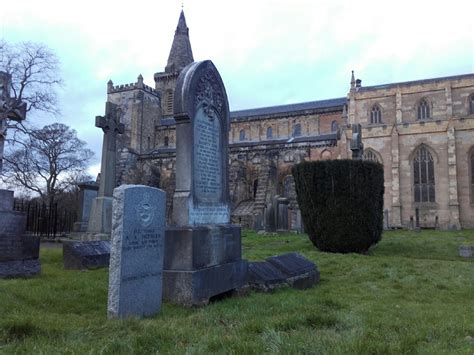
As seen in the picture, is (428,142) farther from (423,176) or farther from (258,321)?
(258,321)

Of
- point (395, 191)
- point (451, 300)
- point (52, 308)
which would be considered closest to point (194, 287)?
point (52, 308)

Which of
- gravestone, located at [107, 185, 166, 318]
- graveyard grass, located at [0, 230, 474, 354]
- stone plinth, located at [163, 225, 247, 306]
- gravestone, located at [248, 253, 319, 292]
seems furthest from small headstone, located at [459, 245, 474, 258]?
gravestone, located at [107, 185, 166, 318]

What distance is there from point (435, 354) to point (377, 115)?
37.4 metres

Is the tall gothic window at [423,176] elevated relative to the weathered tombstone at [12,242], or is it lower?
elevated

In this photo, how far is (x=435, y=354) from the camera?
10.1ft

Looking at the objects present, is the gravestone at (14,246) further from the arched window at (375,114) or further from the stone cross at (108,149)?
the arched window at (375,114)

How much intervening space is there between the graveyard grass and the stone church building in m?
19.2

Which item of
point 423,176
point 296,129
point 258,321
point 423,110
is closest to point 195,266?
point 258,321

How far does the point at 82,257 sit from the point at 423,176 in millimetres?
31785

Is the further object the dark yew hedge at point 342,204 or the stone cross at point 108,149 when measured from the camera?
the dark yew hedge at point 342,204

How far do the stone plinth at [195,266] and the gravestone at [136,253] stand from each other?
0.50 meters

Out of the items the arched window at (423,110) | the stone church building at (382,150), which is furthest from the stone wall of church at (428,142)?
the arched window at (423,110)

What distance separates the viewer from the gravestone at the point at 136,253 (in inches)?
167

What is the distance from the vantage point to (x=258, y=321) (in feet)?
13.4
